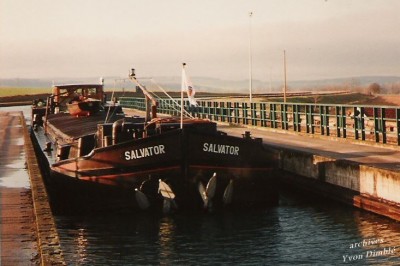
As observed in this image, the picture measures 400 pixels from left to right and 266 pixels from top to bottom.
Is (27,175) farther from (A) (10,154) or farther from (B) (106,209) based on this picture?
(A) (10,154)

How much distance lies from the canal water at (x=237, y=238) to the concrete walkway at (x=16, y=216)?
130cm

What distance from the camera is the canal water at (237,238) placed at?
1395 centimetres

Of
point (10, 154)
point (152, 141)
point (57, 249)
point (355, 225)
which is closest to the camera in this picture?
point (57, 249)

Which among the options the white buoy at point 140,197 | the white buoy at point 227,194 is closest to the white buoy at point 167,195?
the white buoy at point 140,197

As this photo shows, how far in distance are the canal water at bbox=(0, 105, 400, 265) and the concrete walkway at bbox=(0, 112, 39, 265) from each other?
130 centimetres

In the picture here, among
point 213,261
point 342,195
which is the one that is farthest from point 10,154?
point 213,261

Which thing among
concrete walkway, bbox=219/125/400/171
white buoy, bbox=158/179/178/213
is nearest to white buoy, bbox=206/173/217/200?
white buoy, bbox=158/179/178/213

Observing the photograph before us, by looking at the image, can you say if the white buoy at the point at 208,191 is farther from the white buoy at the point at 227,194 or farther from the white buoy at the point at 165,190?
the white buoy at the point at 165,190

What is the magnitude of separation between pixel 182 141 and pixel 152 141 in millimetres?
790

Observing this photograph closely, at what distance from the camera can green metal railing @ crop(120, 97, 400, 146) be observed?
24.9 meters

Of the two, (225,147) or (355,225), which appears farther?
(225,147)

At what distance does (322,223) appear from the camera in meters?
17.2

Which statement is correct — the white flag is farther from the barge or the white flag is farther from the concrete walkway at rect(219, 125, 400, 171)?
the concrete walkway at rect(219, 125, 400, 171)

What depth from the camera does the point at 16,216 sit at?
14.1 meters
